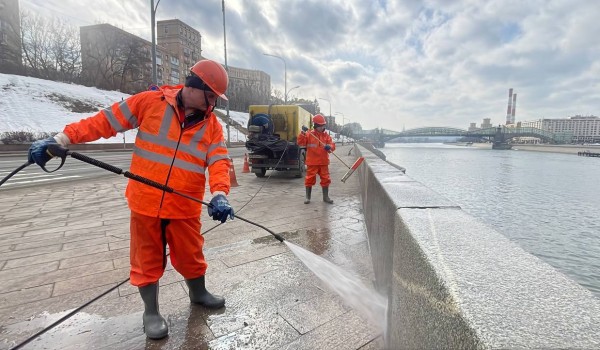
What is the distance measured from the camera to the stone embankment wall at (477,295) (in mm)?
772

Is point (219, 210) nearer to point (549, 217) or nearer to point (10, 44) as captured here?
point (549, 217)

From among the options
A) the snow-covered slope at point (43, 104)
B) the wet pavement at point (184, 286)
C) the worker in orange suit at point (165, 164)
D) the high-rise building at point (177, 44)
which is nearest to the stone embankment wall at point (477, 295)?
the wet pavement at point (184, 286)

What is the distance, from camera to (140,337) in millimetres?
2230

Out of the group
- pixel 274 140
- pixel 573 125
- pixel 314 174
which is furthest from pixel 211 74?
pixel 573 125

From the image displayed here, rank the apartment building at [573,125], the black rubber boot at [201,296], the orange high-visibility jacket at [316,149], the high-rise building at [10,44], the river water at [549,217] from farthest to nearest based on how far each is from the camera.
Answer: the apartment building at [573,125] → the high-rise building at [10,44] → the orange high-visibility jacket at [316,149] → the river water at [549,217] → the black rubber boot at [201,296]

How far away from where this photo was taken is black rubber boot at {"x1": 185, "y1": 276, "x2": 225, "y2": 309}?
2574mm

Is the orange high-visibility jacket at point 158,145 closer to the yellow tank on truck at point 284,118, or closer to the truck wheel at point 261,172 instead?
the truck wheel at point 261,172

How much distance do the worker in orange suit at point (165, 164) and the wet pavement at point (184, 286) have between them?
37 centimetres

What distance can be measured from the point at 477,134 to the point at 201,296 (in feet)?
253

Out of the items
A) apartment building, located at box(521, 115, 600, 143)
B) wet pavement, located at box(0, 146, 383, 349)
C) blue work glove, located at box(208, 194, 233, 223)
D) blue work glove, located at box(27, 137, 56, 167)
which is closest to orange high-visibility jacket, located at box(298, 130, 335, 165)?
wet pavement, located at box(0, 146, 383, 349)

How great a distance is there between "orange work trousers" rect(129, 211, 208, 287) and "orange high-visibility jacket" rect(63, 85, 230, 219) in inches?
3.5

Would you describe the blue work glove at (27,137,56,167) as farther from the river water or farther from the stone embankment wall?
the river water

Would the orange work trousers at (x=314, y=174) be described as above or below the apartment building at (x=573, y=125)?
below

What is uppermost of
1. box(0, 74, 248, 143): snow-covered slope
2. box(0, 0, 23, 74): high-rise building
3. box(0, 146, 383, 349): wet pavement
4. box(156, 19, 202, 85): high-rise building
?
box(156, 19, 202, 85): high-rise building
